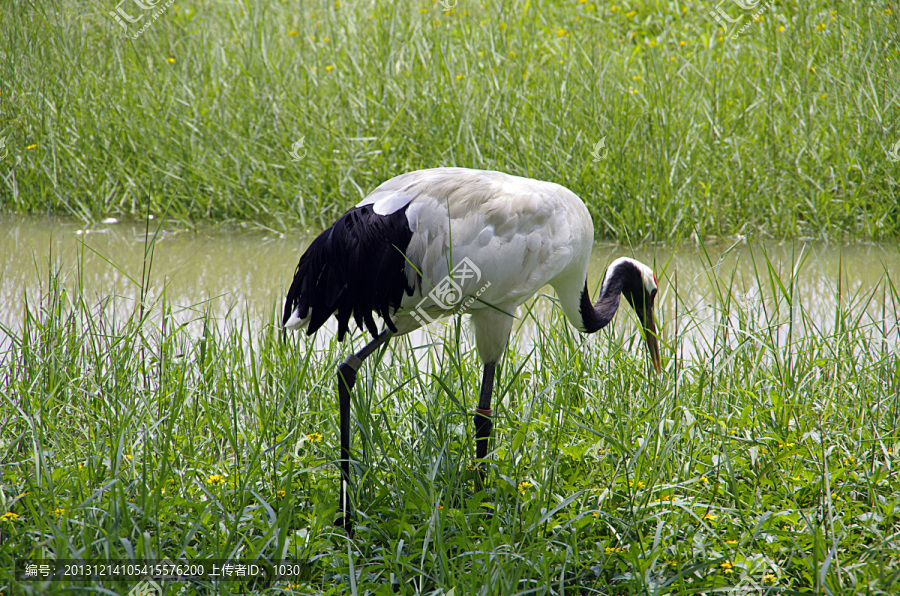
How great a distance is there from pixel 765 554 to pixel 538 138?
424 centimetres

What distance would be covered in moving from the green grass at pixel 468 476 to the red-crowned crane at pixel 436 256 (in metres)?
0.22

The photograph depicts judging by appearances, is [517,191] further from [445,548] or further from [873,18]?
[873,18]

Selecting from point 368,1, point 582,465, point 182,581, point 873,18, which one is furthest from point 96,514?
point 368,1

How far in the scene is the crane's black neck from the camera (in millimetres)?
3457

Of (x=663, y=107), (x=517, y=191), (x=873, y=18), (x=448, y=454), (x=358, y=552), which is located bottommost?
(x=358, y=552)

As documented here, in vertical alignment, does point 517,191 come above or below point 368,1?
below

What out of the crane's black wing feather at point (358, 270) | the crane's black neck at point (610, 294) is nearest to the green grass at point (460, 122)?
the crane's black neck at point (610, 294)

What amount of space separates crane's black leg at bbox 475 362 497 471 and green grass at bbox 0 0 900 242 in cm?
288

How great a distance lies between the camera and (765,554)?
2.42m

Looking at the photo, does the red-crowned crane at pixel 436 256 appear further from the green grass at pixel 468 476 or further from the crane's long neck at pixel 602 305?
the crane's long neck at pixel 602 305

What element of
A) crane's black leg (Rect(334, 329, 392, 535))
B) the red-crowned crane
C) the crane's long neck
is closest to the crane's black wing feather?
the red-crowned crane

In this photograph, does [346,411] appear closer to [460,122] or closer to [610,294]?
[610,294]

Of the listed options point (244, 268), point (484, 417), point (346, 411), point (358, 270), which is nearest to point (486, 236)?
point (358, 270)

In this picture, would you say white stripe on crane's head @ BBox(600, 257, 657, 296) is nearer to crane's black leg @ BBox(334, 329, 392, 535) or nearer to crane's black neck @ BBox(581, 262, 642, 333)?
crane's black neck @ BBox(581, 262, 642, 333)
